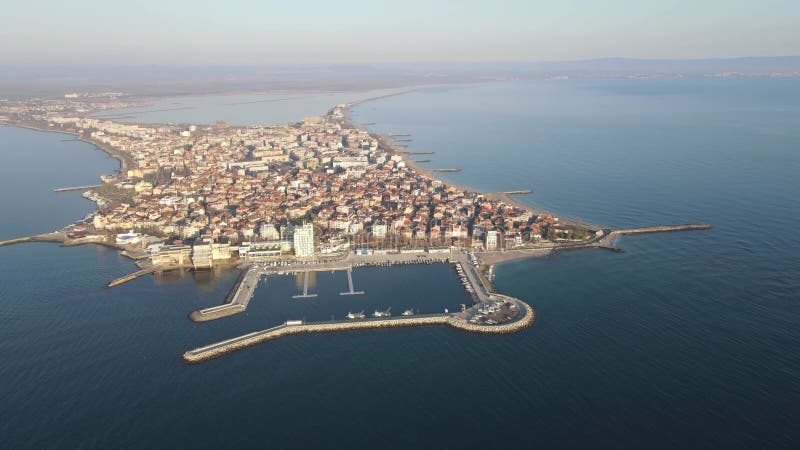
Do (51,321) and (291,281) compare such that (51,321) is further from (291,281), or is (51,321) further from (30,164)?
(30,164)

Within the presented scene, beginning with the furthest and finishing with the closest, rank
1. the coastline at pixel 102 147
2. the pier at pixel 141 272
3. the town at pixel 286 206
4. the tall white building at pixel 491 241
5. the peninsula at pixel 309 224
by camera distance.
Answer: the coastline at pixel 102 147 < the town at pixel 286 206 < the tall white building at pixel 491 241 < the pier at pixel 141 272 < the peninsula at pixel 309 224

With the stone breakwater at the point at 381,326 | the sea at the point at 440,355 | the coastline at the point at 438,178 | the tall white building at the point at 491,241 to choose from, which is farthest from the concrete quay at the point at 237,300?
the coastline at the point at 438,178

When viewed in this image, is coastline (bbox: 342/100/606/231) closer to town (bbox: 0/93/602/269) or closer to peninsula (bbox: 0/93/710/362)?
peninsula (bbox: 0/93/710/362)

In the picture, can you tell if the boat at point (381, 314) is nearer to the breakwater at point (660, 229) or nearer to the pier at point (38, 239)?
the breakwater at point (660, 229)

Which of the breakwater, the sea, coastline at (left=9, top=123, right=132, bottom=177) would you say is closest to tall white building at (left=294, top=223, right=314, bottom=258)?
the sea

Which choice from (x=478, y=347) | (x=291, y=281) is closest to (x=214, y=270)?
(x=291, y=281)

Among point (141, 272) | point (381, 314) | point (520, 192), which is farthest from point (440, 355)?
point (520, 192)
